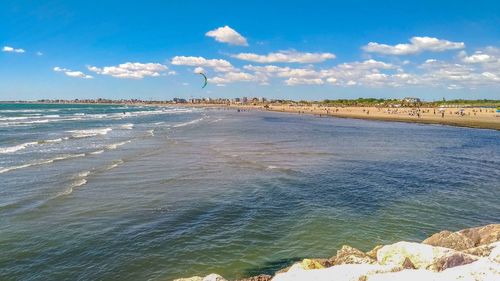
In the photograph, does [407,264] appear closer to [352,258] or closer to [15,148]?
[352,258]

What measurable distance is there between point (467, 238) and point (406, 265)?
324 centimetres

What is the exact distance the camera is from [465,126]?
2822 inches

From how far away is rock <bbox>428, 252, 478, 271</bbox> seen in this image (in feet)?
27.0

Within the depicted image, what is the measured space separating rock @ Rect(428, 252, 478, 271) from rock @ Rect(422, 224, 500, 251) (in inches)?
74.5

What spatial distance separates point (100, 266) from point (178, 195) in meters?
7.88

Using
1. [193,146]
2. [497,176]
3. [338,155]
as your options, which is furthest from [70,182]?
[497,176]

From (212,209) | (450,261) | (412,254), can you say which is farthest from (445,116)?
(450,261)

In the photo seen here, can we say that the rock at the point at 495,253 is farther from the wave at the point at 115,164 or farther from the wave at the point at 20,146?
the wave at the point at 20,146

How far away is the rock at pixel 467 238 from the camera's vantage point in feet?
33.7

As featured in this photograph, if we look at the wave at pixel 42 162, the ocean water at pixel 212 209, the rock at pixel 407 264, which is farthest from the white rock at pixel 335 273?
the wave at pixel 42 162

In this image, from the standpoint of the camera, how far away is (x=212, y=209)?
17031 millimetres

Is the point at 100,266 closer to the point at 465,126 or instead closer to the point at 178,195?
the point at 178,195

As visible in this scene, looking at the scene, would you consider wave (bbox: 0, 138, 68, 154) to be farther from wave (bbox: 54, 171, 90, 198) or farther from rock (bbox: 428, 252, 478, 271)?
rock (bbox: 428, 252, 478, 271)

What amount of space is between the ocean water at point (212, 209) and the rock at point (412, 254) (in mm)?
3320
